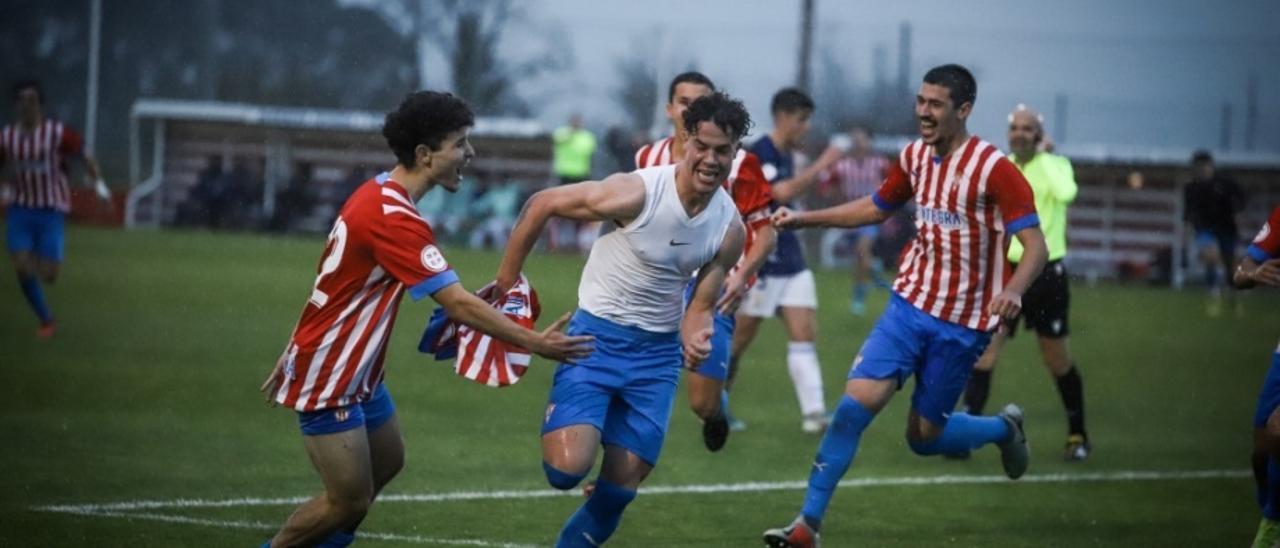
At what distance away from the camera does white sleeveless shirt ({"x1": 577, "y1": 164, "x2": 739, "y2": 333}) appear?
268 inches

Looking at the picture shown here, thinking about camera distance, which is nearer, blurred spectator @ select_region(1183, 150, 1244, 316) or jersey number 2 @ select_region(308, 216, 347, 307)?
jersey number 2 @ select_region(308, 216, 347, 307)

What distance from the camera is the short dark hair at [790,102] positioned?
11430 mm

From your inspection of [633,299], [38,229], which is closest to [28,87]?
[38,229]

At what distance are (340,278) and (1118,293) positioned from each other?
987 inches

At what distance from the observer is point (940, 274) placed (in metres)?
8.30

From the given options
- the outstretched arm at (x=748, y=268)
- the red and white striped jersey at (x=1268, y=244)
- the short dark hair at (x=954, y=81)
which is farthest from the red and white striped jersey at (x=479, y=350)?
Answer: the red and white striped jersey at (x=1268, y=244)

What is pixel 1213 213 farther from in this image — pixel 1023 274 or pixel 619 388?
pixel 619 388

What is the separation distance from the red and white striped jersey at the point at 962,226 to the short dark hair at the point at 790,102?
301 centimetres

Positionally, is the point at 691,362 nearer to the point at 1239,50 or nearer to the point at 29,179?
the point at 29,179

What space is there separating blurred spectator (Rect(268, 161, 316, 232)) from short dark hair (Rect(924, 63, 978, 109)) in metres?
28.1

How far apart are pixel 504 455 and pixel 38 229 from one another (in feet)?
24.1

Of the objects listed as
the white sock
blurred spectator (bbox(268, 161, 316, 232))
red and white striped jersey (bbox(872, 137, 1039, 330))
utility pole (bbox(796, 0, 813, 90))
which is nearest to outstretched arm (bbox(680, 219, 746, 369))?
red and white striped jersey (bbox(872, 137, 1039, 330))

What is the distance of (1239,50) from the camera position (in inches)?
1496

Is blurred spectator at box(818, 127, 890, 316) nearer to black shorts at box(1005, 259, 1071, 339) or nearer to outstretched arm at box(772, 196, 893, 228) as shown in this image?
black shorts at box(1005, 259, 1071, 339)
